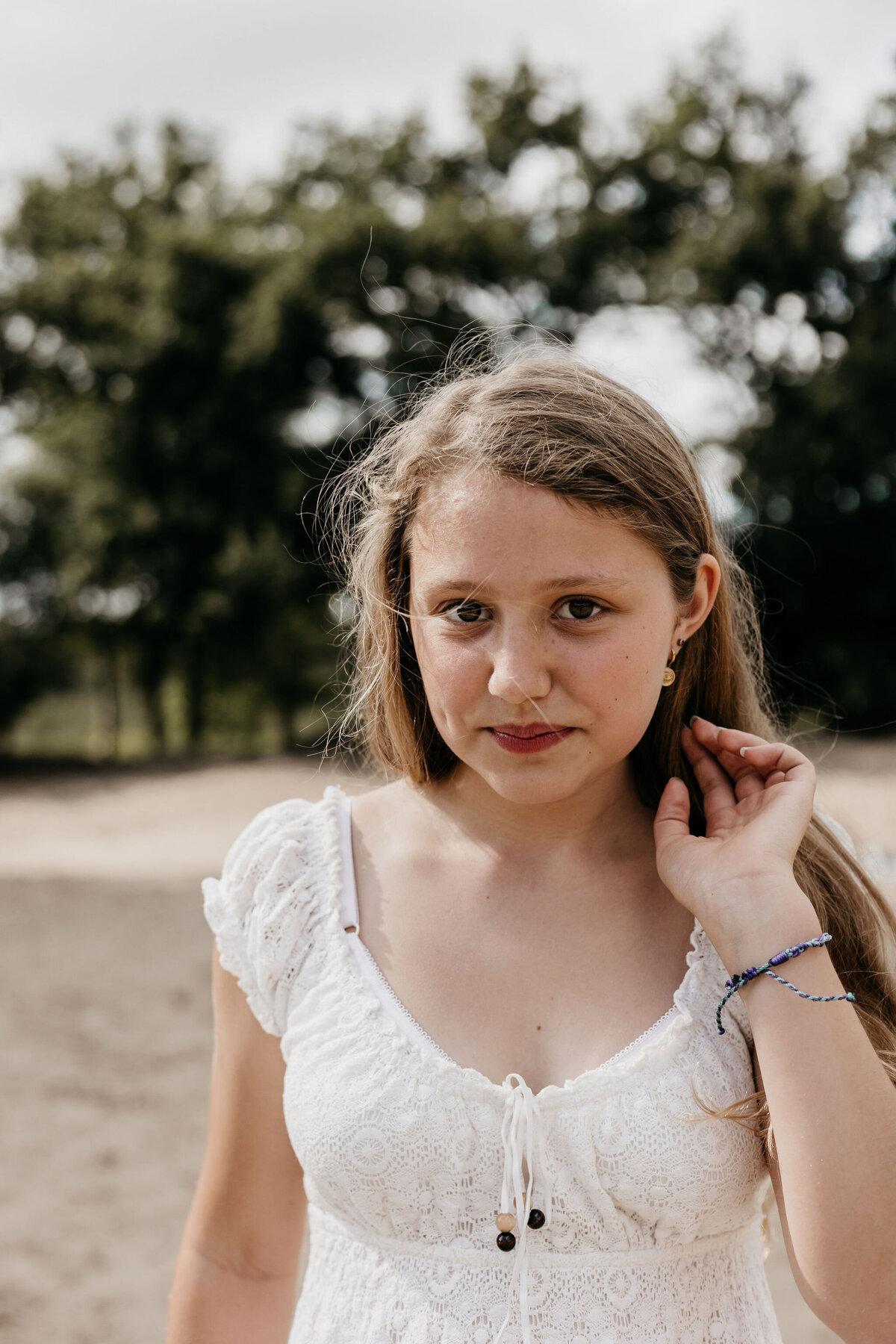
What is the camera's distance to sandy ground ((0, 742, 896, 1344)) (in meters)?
4.04

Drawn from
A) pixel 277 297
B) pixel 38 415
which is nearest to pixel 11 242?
pixel 38 415

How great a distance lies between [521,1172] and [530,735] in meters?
0.50

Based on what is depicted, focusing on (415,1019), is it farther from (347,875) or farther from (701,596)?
(701,596)

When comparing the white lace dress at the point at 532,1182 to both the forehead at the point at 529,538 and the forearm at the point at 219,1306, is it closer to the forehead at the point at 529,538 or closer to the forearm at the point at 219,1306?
the forearm at the point at 219,1306

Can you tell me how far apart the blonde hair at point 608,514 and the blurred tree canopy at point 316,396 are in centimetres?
1514

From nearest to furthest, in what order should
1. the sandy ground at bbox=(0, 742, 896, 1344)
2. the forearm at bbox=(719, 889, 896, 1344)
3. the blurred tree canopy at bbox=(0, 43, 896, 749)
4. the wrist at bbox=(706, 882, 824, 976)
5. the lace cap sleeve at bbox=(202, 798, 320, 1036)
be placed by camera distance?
the forearm at bbox=(719, 889, 896, 1344) → the wrist at bbox=(706, 882, 824, 976) → the lace cap sleeve at bbox=(202, 798, 320, 1036) → the sandy ground at bbox=(0, 742, 896, 1344) → the blurred tree canopy at bbox=(0, 43, 896, 749)

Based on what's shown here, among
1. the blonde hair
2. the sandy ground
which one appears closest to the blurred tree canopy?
the sandy ground

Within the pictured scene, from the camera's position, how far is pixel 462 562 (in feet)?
4.45

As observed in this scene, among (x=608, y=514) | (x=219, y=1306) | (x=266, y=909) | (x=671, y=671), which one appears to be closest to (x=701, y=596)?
(x=671, y=671)

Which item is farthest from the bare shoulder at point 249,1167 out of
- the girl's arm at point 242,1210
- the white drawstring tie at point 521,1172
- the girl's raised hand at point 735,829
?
the girl's raised hand at point 735,829

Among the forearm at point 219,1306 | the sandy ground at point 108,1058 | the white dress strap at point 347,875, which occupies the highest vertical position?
the white dress strap at point 347,875

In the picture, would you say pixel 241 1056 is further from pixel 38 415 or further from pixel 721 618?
pixel 38 415

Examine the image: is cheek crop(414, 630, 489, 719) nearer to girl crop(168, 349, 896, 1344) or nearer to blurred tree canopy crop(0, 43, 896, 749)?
girl crop(168, 349, 896, 1344)

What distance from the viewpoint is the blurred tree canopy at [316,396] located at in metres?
17.1
